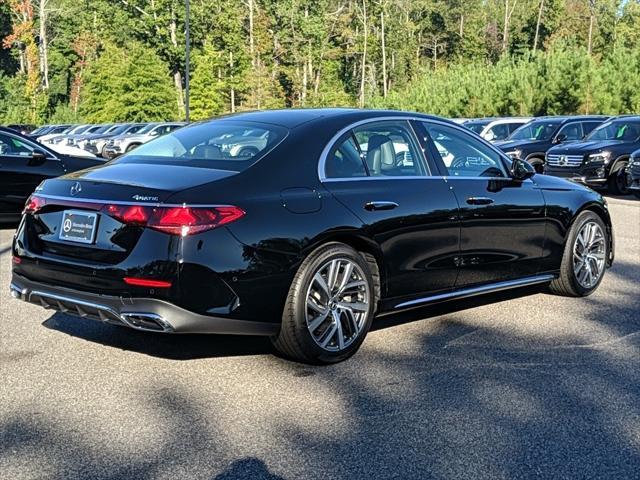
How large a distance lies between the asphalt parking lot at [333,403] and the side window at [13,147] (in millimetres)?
5866

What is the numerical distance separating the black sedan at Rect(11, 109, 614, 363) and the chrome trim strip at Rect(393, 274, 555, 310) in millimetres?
13

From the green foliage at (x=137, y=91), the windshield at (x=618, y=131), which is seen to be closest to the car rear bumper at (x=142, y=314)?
the windshield at (x=618, y=131)

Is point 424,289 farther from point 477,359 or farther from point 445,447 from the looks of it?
point 445,447

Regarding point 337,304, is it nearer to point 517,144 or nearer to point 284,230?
point 284,230

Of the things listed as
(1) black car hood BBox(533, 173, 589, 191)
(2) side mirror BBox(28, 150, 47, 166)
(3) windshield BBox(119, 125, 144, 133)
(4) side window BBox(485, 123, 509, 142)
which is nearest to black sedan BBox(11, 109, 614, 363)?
(1) black car hood BBox(533, 173, 589, 191)

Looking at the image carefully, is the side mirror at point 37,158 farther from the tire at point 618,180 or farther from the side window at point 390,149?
the tire at point 618,180

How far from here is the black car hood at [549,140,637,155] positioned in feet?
57.0

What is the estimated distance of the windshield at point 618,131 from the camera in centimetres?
1797

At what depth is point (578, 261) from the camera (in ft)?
23.4

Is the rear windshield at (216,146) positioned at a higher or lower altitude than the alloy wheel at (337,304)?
higher

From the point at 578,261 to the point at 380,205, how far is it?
2511 mm

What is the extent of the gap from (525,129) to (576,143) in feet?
9.20

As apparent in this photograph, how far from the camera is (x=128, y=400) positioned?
176 inches

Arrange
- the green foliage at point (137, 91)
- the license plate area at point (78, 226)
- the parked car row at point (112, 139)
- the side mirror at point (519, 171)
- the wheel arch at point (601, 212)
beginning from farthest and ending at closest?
the green foliage at point (137, 91) → the parked car row at point (112, 139) → the wheel arch at point (601, 212) → the side mirror at point (519, 171) → the license plate area at point (78, 226)
